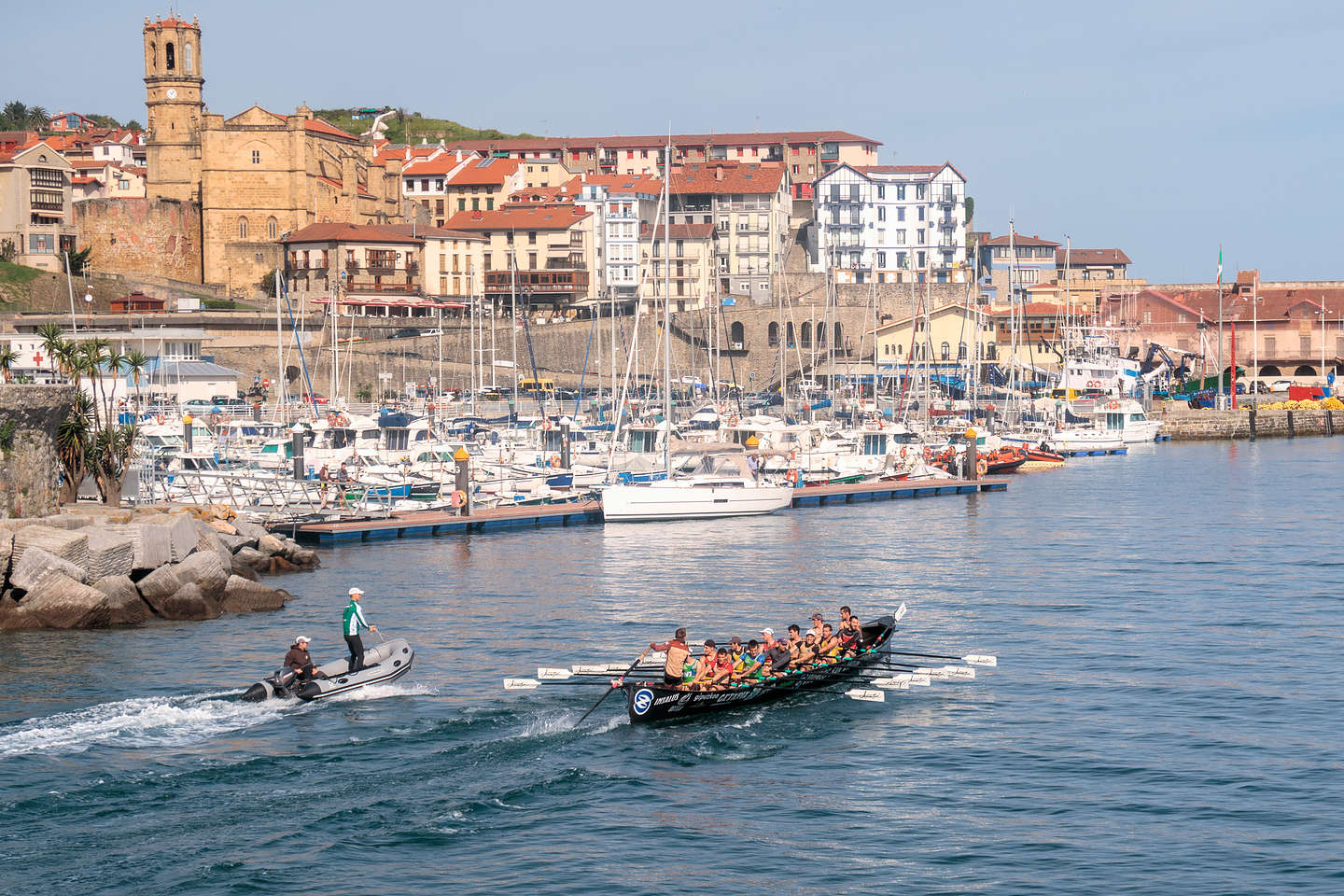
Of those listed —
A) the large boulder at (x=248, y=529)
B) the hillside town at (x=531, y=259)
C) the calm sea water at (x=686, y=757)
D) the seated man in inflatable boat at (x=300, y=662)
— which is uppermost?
the hillside town at (x=531, y=259)

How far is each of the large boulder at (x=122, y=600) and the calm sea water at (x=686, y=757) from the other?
0.65 metres

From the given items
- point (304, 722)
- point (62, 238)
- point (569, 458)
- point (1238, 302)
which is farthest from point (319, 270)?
point (304, 722)

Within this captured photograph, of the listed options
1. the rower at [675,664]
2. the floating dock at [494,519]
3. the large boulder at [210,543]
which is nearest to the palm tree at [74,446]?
the large boulder at [210,543]

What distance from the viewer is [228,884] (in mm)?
20781

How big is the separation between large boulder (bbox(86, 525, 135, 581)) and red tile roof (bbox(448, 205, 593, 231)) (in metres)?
101

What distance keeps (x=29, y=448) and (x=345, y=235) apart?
92005mm

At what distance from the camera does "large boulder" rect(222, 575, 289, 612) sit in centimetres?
4025

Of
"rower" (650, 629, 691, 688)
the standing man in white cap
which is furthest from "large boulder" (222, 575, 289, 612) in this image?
"rower" (650, 629, 691, 688)

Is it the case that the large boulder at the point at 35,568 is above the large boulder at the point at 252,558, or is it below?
above

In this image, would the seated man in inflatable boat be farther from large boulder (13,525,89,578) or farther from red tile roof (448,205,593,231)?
red tile roof (448,205,593,231)

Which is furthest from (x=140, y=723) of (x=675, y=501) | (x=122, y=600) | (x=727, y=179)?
(x=727, y=179)

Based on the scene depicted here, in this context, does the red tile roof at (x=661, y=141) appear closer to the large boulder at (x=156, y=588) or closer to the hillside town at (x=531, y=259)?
the hillside town at (x=531, y=259)

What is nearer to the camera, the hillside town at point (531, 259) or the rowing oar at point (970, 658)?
the rowing oar at point (970, 658)

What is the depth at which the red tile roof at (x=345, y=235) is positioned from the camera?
426ft
